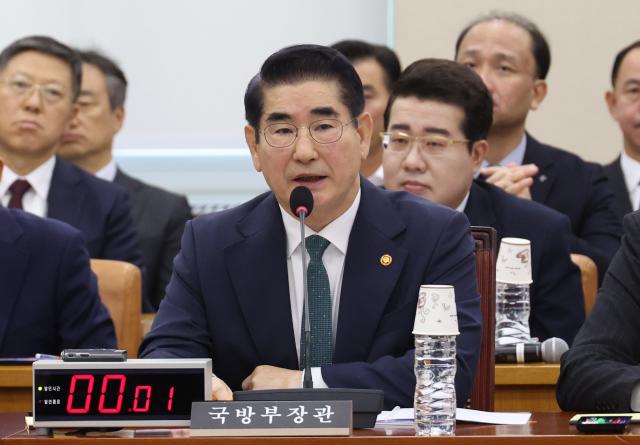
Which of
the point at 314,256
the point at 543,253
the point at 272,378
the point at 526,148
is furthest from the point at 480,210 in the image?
the point at 272,378

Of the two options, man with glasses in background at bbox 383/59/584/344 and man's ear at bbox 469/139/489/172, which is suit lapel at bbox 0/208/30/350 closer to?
man with glasses in background at bbox 383/59/584/344

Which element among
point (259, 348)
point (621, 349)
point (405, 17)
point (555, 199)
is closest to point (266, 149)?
point (259, 348)

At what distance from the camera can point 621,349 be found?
2.92 metres

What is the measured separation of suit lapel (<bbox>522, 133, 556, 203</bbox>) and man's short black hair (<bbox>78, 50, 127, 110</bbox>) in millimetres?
1958

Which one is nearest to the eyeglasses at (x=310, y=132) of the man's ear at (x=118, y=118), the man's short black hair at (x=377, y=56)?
the man's short black hair at (x=377, y=56)

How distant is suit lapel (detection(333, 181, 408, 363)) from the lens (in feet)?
9.75

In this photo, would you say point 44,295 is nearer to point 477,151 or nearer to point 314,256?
point 314,256

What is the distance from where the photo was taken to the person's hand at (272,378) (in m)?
2.80

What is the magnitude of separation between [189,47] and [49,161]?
1.79m

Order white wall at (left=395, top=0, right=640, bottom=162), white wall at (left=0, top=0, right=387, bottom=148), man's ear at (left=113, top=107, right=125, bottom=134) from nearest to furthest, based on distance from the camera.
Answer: man's ear at (left=113, top=107, right=125, bottom=134) → white wall at (left=395, top=0, right=640, bottom=162) → white wall at (left=0, top=0, right=387, bottom=148)

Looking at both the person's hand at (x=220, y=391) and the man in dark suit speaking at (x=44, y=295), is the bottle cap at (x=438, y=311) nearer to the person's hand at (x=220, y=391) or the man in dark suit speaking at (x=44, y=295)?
the person's hand at (x=220, y=391)

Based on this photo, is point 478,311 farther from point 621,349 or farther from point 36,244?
point 36,244

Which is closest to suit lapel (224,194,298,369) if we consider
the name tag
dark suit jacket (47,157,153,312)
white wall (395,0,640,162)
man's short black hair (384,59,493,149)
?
the name tag

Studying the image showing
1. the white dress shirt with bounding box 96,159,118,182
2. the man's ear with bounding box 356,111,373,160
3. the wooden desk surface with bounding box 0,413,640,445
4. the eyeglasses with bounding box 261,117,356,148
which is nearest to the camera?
the wooden desk surface with bounding box 0,413,640,445
